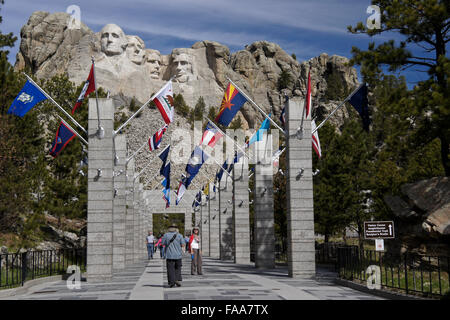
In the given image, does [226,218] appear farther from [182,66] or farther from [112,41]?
[182,66]

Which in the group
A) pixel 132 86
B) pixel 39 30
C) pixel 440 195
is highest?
pixel 39 30

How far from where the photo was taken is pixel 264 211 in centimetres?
2694

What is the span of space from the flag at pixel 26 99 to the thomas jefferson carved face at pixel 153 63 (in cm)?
11610

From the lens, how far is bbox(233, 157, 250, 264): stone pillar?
32062 mm

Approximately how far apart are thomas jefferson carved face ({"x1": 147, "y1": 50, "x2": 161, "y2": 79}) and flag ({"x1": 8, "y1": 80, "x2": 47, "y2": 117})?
116096mm

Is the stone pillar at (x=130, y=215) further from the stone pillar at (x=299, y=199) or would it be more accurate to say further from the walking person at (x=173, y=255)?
the walking person at (x=173, y=255)

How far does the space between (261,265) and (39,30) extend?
11387 centimetres

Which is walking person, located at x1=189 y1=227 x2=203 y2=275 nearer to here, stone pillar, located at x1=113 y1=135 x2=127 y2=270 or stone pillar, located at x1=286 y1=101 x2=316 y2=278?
stone pillar, located at x1=286 y1=101 x2=316 y2=278

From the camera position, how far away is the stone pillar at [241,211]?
3206cm

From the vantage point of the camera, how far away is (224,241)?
3922cm

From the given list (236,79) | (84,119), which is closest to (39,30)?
(236,79)

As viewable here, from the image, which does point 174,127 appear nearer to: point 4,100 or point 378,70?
point 4,100

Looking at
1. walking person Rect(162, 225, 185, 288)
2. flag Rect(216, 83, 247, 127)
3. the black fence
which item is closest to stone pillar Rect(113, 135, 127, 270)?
the black fence

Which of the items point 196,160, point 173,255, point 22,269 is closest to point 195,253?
point 173,255
